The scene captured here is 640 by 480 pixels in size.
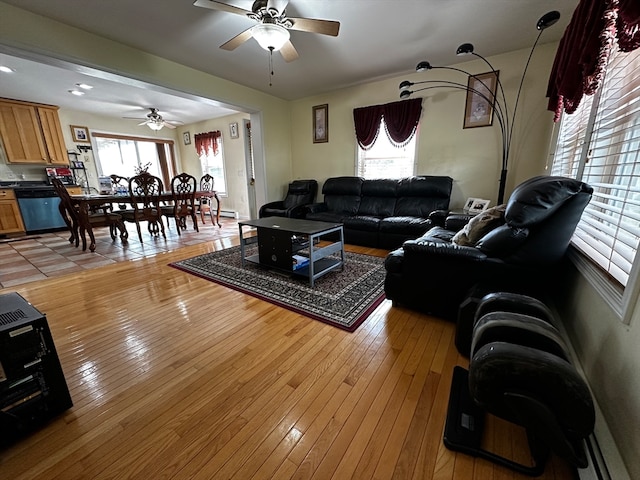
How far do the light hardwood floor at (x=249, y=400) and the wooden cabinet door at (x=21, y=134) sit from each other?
5083 mm

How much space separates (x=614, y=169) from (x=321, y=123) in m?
4.28

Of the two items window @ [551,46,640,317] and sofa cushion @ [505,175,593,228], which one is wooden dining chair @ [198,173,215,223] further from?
window @ [551,46,640,317]

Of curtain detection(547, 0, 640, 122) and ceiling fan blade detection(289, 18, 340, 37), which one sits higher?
ceiling fan blade detection(289, 18, 340, 37)

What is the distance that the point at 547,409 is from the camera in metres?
0.82

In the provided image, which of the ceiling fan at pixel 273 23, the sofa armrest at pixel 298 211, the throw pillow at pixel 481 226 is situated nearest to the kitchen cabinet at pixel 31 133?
the sofa armrest at pixel 298 211

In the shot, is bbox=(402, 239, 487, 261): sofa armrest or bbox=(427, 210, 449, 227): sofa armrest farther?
bbox=(427, 210, 449, 227): sofa armrest

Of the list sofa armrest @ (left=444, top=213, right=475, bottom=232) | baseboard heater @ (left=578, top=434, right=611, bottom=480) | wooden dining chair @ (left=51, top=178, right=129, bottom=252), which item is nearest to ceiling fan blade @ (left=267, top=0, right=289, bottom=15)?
sofa armrest @ (left=444, top=213, right=475, bottom=232)

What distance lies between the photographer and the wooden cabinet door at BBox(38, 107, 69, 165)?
17.1 feet

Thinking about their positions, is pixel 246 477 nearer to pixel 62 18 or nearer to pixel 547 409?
pixel 547 409

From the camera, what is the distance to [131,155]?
7152 mm

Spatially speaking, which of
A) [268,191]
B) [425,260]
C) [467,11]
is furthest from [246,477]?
[268,191]

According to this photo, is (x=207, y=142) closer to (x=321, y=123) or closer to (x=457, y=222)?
(x=321, y=123)

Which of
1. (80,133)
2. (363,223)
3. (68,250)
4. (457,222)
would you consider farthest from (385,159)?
(80,133)

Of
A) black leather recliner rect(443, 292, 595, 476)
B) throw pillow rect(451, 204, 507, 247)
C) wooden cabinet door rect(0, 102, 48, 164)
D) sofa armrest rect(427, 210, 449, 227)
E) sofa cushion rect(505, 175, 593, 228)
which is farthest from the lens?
wooden cabinet door rect(0, 102, 48, 164)
